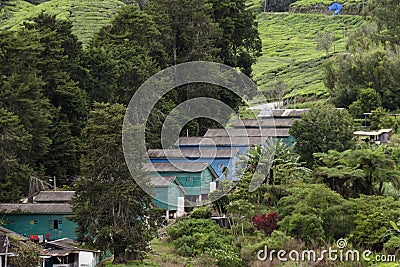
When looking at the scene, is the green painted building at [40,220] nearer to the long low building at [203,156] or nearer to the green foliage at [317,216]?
the green foliage at [317,216]

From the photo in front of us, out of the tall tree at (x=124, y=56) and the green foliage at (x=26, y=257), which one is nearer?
the green foliage at (x=26, y=257)

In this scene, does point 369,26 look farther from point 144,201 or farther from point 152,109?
point 144,201

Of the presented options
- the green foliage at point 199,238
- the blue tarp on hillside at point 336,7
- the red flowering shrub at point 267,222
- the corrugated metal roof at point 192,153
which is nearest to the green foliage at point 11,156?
the green foliage at point 199,238

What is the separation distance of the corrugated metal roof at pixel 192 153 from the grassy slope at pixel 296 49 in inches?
940

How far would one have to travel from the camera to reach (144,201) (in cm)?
2625

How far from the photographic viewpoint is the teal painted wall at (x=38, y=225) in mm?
30328

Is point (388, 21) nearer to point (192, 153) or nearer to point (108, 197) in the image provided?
point (192, 153)

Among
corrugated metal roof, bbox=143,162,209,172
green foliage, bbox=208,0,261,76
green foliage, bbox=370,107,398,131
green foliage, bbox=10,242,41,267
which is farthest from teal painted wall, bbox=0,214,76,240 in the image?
green foliage, bbox=208,0,261,76

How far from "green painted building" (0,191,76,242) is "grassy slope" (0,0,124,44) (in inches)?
Answer: 2315

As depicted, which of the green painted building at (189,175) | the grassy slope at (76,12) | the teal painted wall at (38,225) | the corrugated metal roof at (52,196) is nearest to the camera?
the teal painted wall at (38,225)

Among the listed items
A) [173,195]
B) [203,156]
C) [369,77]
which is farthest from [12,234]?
[369,77]

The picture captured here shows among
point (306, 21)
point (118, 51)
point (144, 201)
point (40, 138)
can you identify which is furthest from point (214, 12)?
point (306, 21)

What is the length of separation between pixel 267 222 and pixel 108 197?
19.8 ft

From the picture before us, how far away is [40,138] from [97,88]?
8393mm
